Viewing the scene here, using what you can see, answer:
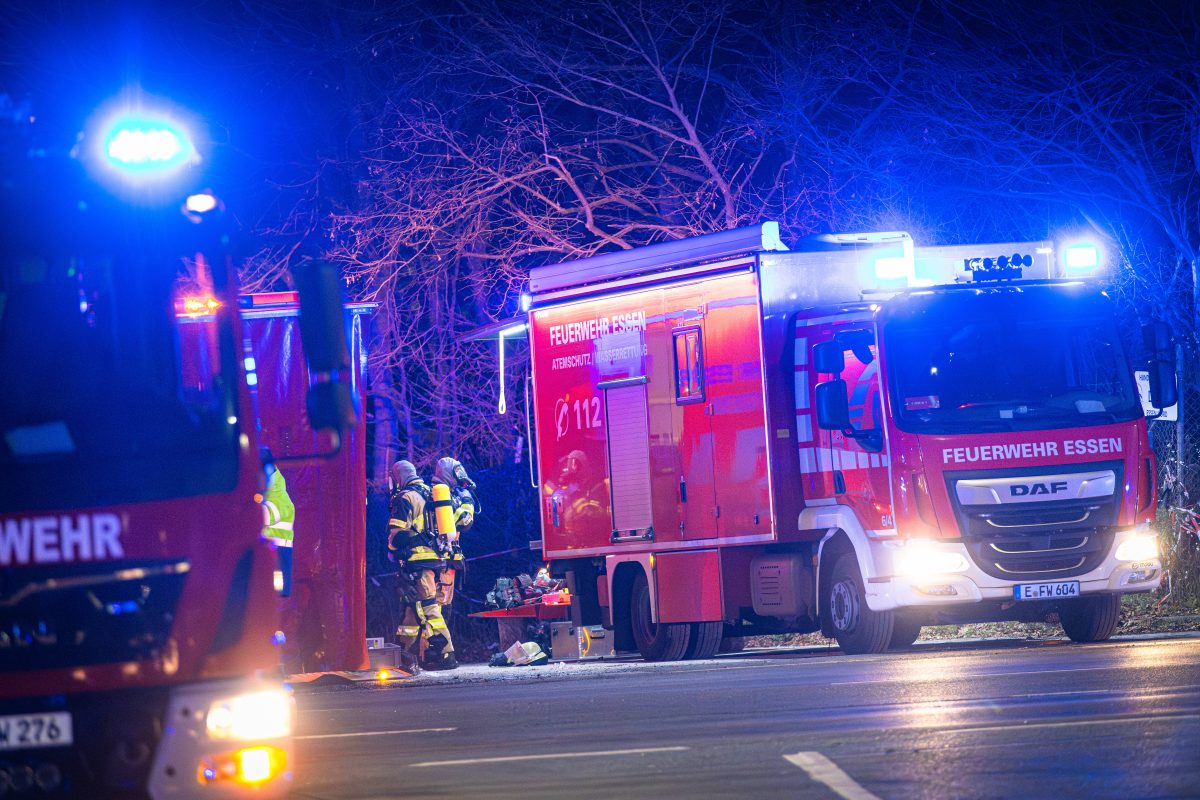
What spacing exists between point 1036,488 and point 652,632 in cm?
384

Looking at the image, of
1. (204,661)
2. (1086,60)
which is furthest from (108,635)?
(1086,60)

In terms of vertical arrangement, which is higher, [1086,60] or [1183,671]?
[1086,60]

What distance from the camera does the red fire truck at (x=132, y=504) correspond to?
6.74 m

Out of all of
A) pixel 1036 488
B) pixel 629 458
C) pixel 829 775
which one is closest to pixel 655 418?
pixel 629 458

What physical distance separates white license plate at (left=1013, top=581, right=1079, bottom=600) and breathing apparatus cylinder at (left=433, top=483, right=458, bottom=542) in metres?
5.42

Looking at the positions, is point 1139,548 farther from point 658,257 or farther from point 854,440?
point 658,257

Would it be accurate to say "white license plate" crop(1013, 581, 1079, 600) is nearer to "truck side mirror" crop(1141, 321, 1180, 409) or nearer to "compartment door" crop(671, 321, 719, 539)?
"truck side mirror" crop(1141, 321, 1180, 409)

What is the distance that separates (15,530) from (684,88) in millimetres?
18941

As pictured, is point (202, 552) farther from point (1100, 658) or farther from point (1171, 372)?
point (1171, 372)

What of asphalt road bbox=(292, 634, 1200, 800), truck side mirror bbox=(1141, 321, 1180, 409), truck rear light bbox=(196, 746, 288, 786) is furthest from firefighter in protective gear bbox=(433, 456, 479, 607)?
truck rear light bbox=(196, 746, 288, 786)

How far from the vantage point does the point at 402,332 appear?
2614 centimetres

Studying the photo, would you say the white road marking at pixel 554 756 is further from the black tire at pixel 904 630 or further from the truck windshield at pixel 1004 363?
the black tire at pixel 904 630

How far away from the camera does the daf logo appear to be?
16266 mm

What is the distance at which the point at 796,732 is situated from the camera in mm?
10508
